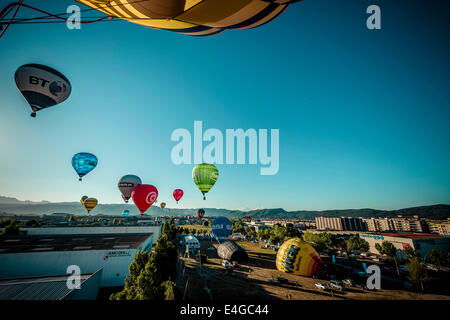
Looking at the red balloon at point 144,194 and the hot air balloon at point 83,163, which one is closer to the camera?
the red balloon at point 144,194

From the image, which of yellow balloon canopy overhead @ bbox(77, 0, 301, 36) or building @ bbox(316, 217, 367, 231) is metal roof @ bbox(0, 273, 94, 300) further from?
building @ bbox(316, 217, 367, 231)

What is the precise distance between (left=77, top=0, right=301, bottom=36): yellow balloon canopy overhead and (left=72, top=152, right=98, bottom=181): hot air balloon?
2174cm

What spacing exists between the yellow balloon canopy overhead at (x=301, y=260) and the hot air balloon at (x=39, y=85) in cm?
2531

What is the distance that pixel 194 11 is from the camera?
233 inches

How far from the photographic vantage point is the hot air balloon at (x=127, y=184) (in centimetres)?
2634

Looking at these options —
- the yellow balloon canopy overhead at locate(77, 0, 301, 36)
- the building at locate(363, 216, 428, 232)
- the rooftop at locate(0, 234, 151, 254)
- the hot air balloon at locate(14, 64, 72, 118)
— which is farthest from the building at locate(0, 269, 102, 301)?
the building at locate(363, 216, 428, 232)

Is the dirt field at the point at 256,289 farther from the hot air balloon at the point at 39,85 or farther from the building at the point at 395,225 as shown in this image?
the building at the point at 395,225

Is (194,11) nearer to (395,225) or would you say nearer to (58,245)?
(58,245)

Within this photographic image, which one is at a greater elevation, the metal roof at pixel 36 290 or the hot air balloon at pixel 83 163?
the hot air balloon at pixel 83 163

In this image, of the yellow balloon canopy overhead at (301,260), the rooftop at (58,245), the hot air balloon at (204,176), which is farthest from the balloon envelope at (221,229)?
the yellow balloon canopy overhead at (301,260)

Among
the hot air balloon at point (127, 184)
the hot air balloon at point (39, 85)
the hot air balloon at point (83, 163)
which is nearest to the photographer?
the hot air balloon at point (39, 85)

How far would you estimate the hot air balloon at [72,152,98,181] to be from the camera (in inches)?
858

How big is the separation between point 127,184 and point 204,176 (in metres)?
12.5
